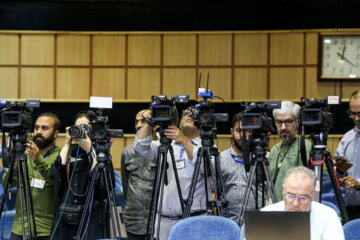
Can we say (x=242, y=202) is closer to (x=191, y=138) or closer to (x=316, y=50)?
(x=191, y=138)

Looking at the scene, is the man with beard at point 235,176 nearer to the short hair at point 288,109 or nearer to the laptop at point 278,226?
the short hair at point 288,109

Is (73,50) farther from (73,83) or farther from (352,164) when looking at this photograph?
(352,164)

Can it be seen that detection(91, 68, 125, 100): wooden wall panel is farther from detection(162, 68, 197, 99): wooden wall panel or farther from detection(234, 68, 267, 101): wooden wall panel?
detection(234, 68, 267, 101): wooden wall panel

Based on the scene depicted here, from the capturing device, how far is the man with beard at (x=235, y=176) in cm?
394

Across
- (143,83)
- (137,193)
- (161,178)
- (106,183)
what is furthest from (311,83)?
(106,183)

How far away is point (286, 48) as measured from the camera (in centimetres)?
823

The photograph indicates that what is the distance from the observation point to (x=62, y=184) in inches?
153

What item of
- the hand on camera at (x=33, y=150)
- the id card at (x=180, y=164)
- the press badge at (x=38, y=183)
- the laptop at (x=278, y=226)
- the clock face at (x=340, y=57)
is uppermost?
the clock face at (x=340, y=57)

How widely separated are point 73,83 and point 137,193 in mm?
4402

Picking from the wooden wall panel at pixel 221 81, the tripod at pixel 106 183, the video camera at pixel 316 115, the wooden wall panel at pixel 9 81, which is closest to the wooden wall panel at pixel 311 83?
the wooden wall panel at pixel 221 81

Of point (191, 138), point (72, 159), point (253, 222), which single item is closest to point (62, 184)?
point (72, 159)

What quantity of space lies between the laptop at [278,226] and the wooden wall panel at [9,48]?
22.6ft

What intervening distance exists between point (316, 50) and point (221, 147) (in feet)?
6.50
